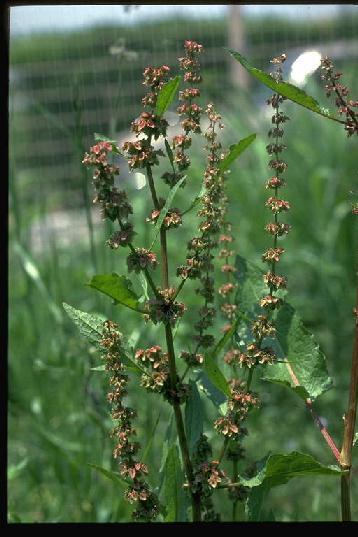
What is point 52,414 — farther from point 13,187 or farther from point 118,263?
point 118,263

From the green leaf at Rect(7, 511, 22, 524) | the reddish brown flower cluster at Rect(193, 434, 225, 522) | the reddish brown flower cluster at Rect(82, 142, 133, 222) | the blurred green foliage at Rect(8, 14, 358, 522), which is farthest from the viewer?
the blurred green foliage at Rect(8, 14, 358, 522)

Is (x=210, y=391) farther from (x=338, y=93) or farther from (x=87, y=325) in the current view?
(x=338, y=93)

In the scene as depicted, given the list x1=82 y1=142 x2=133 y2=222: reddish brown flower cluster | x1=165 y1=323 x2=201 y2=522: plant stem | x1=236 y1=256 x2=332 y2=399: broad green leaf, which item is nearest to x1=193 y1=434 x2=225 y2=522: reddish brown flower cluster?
x1=165 y1=323 x2=201 y2=522: plant stem

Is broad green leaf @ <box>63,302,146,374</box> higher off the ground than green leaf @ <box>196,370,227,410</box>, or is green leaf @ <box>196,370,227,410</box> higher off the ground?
broad green leaf @ <box>63,302,146,374</box>

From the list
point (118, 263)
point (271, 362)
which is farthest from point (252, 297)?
point (118, 263)

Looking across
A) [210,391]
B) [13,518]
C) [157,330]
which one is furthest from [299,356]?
[157,330]

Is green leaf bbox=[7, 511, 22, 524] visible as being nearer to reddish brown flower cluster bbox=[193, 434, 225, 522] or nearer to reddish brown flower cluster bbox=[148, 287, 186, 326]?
reddish brown flower cluster bbox=[193, 434, 225, 522]
